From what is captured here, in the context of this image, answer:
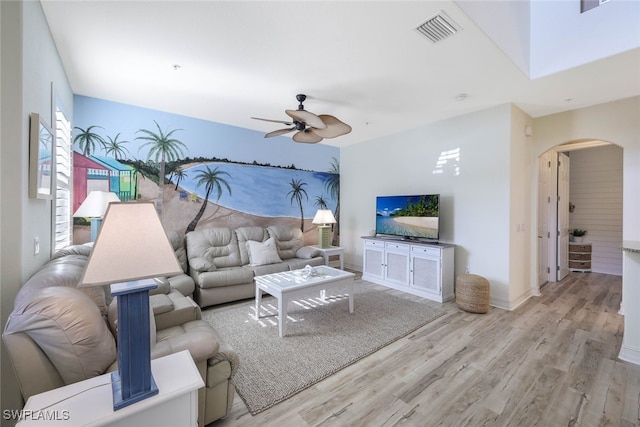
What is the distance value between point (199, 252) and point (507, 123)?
4.67 meters

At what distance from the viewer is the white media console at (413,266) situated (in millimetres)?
3842

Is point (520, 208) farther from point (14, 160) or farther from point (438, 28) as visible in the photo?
point (14, 160)

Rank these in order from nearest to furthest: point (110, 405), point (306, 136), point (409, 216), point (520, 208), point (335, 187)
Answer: point (110, 405) → point (306, 136) → point (520, 208) → point (409, 216) → point (335, 187)

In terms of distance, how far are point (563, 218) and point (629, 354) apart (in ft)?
11.8

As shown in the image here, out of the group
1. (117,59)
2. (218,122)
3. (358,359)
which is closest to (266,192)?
(218,122)

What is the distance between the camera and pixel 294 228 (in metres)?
5.09

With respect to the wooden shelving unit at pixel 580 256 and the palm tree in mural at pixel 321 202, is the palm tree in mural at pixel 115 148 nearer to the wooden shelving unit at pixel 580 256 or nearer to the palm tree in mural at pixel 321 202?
the palm tree in mural at pixel 321 202

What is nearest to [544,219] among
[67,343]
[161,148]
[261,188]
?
[261,188]

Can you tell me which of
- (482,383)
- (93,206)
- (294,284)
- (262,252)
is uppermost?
(93,206)

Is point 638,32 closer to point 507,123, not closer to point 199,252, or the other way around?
point 507,123

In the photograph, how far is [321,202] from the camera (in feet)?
19.2

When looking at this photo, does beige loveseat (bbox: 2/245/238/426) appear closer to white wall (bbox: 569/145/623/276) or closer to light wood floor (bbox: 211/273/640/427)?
light wood floor (bbox: 211/273/640/427)

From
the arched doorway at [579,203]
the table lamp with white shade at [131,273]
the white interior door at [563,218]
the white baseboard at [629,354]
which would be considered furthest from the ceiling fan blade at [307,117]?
the white interior door at [563,218]

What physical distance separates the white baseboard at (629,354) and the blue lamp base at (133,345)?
3680 millimetres
